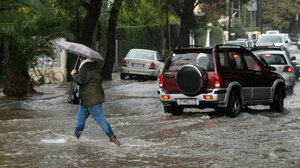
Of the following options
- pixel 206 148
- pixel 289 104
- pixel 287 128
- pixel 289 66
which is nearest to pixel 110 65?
pixel 289 66

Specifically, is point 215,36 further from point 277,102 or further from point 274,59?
point 277,102

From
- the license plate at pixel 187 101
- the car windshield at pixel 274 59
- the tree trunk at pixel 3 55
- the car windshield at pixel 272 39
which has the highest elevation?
the car windshield at pixel 272 39

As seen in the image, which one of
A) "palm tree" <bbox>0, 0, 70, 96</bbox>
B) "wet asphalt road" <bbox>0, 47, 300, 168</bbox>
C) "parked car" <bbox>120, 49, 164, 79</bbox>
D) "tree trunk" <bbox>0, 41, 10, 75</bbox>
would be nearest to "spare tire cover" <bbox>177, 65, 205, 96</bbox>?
"wet asphalt road" <bbox>0, 47, 300, 168</bbox>

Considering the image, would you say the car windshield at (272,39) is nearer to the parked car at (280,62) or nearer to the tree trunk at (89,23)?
the tree trunk at (89,23)

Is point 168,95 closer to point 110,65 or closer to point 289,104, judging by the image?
point 289,104

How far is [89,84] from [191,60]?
447 cm

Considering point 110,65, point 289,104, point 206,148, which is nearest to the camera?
point 206,148

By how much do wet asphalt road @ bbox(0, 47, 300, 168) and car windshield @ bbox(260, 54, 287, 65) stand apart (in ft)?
15.1

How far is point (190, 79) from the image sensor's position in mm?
13875

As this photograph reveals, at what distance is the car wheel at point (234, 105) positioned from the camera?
46.7ft

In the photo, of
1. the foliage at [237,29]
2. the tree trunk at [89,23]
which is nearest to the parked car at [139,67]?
the tree trunk at [89,23]

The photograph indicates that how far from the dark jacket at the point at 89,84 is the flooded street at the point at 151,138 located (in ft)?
2.40

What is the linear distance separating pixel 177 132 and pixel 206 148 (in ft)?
6.60

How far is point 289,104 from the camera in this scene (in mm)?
17906
